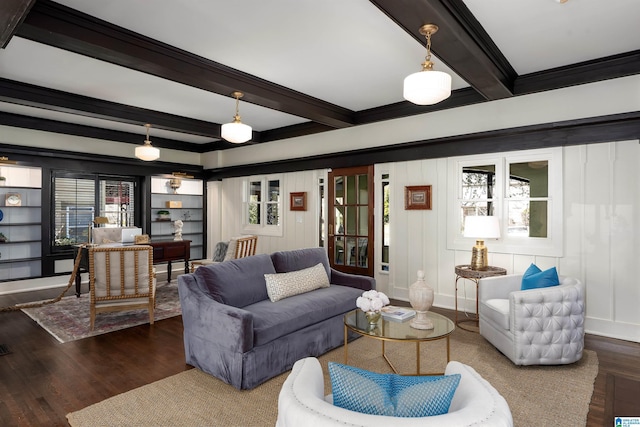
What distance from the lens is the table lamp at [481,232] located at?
4.07 meters

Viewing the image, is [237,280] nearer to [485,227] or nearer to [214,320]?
[214,320]

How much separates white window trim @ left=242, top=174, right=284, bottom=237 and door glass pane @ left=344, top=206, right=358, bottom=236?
1.50m

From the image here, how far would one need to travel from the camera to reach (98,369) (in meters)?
3.04

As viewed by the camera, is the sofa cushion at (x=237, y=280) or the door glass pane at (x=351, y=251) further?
the door glass pane at (x=351, y=251)

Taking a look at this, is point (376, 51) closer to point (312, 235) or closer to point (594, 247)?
point (594, 247)

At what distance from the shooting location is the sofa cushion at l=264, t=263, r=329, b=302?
3424 millimetres

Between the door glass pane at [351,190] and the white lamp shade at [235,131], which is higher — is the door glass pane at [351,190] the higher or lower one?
the lower one

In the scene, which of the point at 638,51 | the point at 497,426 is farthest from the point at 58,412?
the point at 638,51

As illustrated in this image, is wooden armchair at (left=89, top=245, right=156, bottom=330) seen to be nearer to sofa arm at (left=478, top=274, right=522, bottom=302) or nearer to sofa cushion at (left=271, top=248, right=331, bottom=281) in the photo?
sofa cushion at (left=271, top=248, right=331, bottom=281)

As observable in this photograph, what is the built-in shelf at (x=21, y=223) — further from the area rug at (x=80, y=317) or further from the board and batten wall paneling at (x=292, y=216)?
the board and batten wall paneling at (x=292, y=216)

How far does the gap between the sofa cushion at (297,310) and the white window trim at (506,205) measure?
1775 mm

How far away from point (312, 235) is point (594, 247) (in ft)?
13.0

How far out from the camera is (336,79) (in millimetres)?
4180

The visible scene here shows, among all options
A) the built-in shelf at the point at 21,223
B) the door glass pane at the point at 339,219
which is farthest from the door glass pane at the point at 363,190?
the built-in shelf at the point at 21,223
